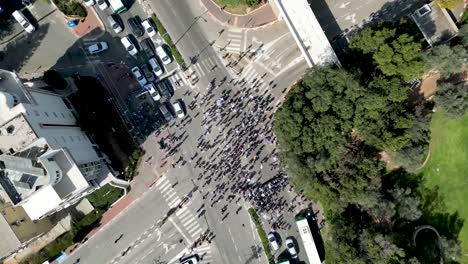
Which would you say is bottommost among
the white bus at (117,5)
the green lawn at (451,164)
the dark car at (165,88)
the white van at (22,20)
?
the green lawn at (451,164)

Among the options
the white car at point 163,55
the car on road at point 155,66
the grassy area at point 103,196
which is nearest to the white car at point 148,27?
the white car at point 163,55

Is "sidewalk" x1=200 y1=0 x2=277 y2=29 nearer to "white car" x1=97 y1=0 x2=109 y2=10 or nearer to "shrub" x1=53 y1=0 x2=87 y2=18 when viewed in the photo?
"white car" x1=97 y1=0 x2=109 y2=10

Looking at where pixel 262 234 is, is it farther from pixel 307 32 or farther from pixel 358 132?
pixel 307 32

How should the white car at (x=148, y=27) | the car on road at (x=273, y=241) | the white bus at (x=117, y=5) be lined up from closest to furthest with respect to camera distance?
1. the car on road at (x=273, y=241)
2. the white bus at (x=117, y=5)
3. the white car at (x=148, y=27)

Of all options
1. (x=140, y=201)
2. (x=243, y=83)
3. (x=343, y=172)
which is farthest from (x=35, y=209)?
(x=343, y=172)

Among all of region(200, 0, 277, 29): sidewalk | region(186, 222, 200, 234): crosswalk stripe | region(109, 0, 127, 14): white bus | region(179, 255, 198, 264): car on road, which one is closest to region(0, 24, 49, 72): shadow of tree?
region(109, 0, 127, 14): white bus

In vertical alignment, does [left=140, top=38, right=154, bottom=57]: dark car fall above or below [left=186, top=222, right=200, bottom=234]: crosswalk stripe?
above

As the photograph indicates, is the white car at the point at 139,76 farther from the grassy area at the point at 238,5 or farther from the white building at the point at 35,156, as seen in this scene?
the grassy area at the point at 238,5
